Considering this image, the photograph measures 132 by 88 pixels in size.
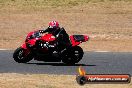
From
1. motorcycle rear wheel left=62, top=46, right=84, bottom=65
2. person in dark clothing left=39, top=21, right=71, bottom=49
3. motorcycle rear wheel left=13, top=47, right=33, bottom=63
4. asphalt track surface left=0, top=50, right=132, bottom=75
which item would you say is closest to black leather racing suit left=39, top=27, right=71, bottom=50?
person in dark clothing left=39, top=21, right=71, bottom=49

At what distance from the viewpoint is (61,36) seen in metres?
21.6

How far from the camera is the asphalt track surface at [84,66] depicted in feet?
67.5

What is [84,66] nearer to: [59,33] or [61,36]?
[61,36]

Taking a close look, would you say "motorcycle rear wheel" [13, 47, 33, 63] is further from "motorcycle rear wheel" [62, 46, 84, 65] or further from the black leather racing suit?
"motorcycle rear wheel" [62, 46, 84, 65]

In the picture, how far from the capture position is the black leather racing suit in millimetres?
21484

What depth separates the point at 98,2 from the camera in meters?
38.5

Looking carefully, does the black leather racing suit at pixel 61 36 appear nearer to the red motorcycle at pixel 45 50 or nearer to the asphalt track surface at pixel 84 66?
the red motorcycle at pixel 45 50

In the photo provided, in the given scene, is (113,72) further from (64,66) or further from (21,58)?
(21,58)

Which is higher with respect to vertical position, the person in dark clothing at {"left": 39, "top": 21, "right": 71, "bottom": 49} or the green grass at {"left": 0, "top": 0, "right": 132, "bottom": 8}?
the person in dark clothing at {"left": 39, "top": 21, "right": 71, "bottom": 49}

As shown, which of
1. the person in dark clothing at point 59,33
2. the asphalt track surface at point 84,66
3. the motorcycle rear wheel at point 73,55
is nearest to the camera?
the asphalt track surface at point 84,66

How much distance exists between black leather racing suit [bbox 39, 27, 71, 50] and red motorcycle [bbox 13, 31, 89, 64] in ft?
0.35

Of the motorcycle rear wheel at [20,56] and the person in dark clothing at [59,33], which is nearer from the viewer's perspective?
the person in dark clothing at [59,33]

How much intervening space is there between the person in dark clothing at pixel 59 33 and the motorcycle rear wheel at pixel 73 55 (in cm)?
26

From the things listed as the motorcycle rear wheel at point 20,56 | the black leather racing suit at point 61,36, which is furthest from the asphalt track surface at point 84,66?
the black leather racing suit at point 61,36
